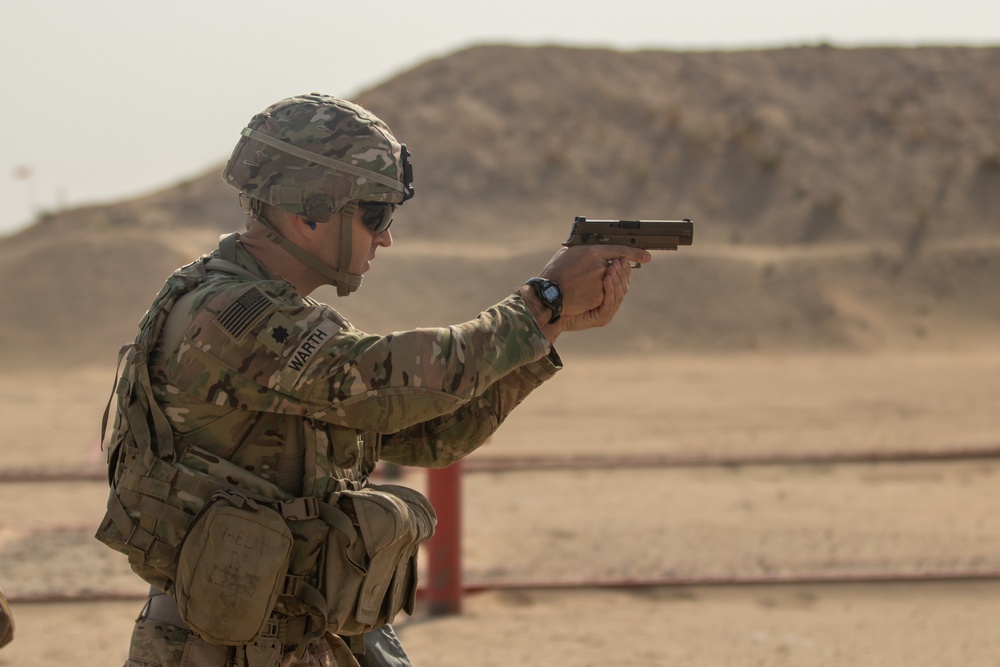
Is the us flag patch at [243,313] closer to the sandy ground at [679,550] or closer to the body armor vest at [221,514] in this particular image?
the body armor vest at [221,514]

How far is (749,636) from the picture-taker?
5434 millimetres

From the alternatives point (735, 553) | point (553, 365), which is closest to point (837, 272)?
point (735, 553)

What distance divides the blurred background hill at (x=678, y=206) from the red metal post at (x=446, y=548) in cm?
1415

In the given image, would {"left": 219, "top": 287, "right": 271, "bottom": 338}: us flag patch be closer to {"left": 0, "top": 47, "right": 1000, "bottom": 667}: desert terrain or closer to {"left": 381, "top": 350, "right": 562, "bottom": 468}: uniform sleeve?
{"left": 381, "top": 350, "right": 562, "bottom": 468}: uniform sleeve

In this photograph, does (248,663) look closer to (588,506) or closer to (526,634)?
(526,634)

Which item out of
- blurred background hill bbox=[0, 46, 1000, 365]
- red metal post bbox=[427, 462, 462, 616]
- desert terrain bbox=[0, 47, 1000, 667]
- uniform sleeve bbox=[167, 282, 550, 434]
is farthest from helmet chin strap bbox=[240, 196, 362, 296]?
blurred background hill bbox=[0, 46, 1000, 365]

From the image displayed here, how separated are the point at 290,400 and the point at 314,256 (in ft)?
1.24

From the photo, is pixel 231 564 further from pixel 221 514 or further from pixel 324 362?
pixel 324 362

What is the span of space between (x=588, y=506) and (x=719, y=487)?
110 centimetres

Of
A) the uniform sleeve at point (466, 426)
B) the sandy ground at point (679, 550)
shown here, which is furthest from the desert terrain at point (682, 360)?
the uniform sleeve at point (466, 426)

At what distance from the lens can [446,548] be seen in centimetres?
584

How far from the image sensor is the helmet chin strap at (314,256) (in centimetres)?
259

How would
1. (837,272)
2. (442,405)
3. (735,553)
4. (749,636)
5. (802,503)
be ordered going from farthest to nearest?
(837,272) < (802,503) < (735,553) < (749,636) < (442,405)

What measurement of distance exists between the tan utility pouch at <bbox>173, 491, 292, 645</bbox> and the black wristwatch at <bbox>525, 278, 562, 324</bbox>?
710 millimetres
